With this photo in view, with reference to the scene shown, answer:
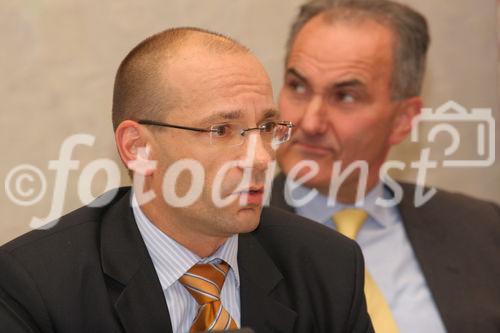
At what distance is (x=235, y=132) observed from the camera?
2121mm

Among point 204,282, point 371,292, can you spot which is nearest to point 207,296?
point 204,282

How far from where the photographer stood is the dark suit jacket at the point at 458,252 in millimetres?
3016

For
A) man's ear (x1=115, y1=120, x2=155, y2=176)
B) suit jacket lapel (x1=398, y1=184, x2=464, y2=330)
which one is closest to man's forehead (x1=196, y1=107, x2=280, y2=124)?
man's ear (x1=115, y1=120, x2=155, y2=176)

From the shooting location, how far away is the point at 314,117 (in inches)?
122

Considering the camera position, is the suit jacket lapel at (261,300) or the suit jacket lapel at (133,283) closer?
the suit jacket lapel at (133,283)

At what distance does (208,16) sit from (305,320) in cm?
152

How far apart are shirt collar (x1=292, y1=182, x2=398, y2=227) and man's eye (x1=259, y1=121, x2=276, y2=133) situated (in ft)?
3.12

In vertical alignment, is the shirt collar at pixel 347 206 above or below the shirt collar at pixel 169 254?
below

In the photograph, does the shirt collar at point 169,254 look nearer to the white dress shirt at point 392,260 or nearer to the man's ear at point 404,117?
the white dress shirt at point 392,260

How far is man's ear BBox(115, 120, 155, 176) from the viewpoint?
7.28ft

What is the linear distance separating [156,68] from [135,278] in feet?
1.88

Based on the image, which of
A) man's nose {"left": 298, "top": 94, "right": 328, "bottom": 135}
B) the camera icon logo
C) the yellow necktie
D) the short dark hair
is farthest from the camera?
the camera icon logo

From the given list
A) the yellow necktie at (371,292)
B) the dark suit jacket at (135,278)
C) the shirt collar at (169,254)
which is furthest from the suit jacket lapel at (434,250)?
the shirt collar at (169,254)

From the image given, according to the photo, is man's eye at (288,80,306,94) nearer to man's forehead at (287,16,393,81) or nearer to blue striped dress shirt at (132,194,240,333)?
man's forehead at (287,16,393,81)
